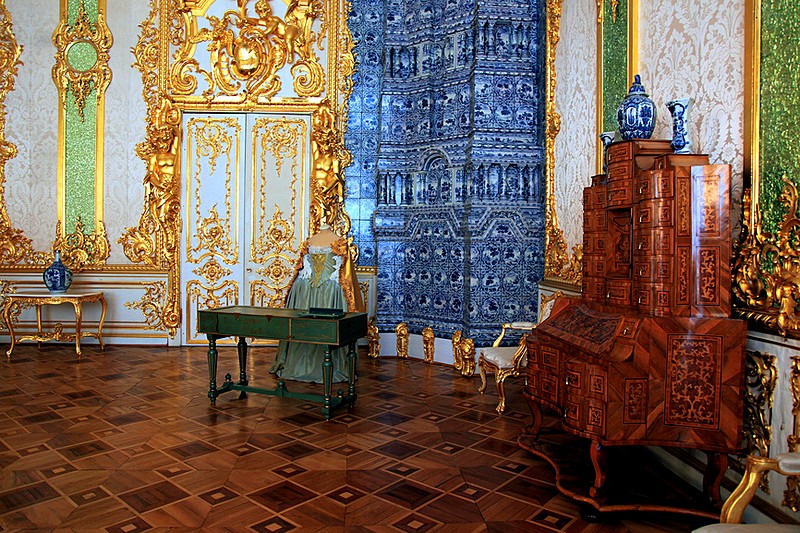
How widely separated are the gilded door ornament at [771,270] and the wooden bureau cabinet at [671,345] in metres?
0.13

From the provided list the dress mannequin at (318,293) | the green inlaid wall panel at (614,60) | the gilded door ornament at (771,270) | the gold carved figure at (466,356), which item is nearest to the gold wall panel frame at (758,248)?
the gilded door ornament at (771,270)

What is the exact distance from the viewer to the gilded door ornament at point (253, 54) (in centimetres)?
818

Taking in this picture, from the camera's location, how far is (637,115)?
12.0 feet

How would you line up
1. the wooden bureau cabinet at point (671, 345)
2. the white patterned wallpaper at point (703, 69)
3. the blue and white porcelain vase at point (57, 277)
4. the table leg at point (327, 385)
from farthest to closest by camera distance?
the blue and white porcelain vase at point (57, 277), the table leg at point (327, 385), the white patterned wallpaper at point (703, 69), the wooden bureau cabinet at point (671, 345)

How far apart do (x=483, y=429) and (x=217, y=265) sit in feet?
16.1

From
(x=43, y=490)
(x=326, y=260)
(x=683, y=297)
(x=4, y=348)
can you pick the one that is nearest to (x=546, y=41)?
(x=326, y=260)

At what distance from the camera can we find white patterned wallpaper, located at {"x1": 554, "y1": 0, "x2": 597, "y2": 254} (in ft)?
17.7

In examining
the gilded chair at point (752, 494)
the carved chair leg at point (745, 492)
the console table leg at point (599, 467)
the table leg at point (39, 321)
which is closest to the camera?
the gilded chair at point (752, 494)

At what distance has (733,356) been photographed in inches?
122

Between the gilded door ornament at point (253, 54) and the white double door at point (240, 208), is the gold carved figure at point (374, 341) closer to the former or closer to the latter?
the white double door at point (240, 208)

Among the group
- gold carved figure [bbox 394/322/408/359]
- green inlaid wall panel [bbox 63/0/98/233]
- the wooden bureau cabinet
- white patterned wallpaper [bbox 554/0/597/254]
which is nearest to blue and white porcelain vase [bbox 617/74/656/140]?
the wooden bureau cabinet

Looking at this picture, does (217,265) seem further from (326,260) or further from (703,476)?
(703,476)

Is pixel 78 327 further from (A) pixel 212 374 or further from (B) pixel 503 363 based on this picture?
(B) pixel 503 363

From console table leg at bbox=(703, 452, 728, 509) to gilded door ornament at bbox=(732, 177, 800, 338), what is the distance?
77cm
